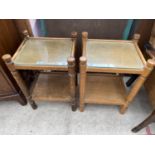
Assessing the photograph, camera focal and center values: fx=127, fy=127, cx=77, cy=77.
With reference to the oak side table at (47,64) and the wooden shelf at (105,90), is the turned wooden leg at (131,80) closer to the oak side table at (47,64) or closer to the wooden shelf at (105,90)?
the wooden shelf at (105,90)

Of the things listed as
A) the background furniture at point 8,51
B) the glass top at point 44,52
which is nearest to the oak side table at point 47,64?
the glass top at point 44,52

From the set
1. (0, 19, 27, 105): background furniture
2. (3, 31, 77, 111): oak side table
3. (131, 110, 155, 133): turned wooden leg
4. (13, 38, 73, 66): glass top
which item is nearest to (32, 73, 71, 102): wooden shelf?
(3, 31, 77, 111): oak side table

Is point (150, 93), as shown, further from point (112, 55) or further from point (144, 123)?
point (112, 55)

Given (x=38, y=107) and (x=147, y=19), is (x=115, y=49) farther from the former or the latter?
(x=38, y=107)

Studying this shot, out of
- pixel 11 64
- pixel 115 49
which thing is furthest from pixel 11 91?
pixel 115 49

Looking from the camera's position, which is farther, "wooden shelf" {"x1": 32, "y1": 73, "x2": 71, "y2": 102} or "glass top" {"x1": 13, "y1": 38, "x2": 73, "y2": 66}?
"wooden shelf" {"x1": 32, "y1": 73, "x2": 71, "y2": 102}

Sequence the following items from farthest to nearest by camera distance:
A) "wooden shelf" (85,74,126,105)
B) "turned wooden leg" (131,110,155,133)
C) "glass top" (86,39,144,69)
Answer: "wooden shelf" (85,74,126,105) → "turned wooden leg" (131,110,155,133) → "glass top" (86,39,144,69)

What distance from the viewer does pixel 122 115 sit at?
1166mm

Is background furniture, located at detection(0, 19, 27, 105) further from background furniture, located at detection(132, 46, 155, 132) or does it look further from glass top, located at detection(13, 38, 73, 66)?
background furniture, located at detection(132, 46, 155, 132)

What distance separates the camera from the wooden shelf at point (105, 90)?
3.42 feet

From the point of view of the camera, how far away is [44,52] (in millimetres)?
884

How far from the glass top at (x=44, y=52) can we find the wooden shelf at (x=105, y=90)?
40 centimetres

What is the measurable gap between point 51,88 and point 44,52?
362 mm

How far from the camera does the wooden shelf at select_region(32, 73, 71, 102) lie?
42.0 inches
